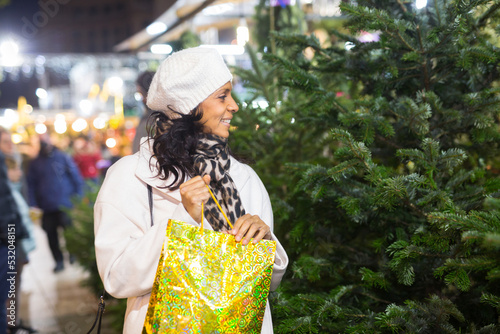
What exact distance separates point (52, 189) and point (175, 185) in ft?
21.9

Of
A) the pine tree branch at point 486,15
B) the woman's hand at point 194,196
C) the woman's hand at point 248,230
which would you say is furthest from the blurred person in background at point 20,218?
the pine tree branch at point 486,15

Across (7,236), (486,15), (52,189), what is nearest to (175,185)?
(486,15)

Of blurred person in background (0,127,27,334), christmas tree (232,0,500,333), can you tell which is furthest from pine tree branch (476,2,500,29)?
blurred person in background (0,127,27,334)

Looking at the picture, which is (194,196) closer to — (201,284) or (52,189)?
(201,284)

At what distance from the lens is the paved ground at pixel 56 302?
203 inches

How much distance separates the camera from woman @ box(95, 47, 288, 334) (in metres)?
1.57

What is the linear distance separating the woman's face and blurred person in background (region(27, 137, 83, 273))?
20.9 feet

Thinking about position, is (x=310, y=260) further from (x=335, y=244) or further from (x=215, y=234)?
(x=215, y=234)

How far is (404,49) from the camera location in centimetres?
232

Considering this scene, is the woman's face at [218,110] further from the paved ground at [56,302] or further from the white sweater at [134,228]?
the paved ground at [56,302]

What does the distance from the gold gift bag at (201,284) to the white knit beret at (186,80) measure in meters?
0.54

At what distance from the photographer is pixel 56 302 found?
5.96 m

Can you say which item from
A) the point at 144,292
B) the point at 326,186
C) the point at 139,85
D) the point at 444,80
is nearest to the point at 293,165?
the point at 326,186

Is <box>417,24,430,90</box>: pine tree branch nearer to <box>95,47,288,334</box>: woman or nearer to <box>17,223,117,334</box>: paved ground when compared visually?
<box>95,47,288,334</box>: woman
